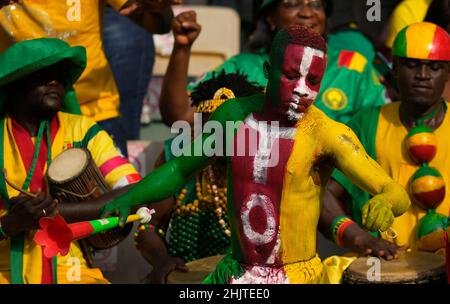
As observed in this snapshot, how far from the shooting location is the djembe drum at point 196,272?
4.73 meters

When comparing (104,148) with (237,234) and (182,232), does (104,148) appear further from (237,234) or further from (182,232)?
(237,234)

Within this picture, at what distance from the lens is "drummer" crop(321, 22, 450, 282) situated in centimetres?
504

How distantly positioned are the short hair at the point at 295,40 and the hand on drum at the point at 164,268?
4.38 feet

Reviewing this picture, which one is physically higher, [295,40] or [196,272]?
[295,40]


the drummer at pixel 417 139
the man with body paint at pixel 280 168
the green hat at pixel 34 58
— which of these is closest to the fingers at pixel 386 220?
the man with body paint at pixel 280 168

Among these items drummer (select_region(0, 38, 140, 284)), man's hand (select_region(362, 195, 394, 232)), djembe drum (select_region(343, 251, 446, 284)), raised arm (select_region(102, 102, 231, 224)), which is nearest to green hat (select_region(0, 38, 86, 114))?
drummer (select_region(0, 38, 140, 284))

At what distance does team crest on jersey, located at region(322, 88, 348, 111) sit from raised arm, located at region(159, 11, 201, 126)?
85 cm

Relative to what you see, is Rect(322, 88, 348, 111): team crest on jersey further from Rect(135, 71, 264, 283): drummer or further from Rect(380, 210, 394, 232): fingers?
Rect(380, 210, 394, 232): fingers

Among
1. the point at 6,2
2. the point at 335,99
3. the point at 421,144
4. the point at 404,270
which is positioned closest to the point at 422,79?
the point at 421,144

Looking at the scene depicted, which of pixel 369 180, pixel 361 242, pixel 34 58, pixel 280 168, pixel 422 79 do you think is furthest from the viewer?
pixel 422 79

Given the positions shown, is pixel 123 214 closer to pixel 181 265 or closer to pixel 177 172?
pixel 177 172

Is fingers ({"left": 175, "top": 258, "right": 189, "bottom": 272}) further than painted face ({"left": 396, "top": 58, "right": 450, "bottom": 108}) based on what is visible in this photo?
No

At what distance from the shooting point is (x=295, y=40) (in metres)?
3.87

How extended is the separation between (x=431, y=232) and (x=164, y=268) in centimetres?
117
